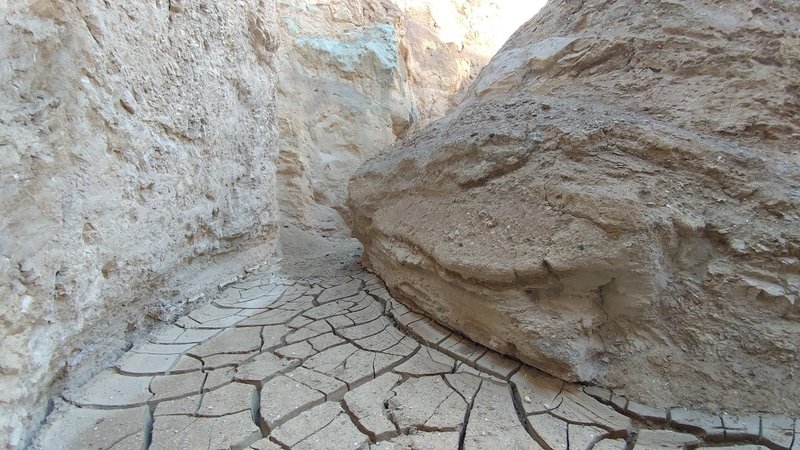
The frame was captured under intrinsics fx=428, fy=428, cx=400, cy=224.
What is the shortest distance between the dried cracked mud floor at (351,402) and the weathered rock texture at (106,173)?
26 cm

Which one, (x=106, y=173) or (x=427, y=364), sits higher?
(x=106, y=173)

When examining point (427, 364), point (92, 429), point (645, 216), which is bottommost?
point (92, 429)

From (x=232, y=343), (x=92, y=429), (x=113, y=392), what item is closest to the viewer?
(x=92, y=429)

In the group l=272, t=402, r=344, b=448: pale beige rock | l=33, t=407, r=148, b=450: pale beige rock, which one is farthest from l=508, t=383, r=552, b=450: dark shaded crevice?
l=33, t=407, r=148, b=450: pale beige rock

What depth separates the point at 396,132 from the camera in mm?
5594

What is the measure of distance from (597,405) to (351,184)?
2.48 meters

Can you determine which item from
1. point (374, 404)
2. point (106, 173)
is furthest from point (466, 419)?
point (106, 173)

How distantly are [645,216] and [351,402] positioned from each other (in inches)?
55.0

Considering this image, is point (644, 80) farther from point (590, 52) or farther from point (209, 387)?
point (209, 387)

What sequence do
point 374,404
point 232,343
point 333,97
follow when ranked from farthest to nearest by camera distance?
point 333,97, point 232,343, point 374,404

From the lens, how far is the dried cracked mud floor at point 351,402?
1546mm

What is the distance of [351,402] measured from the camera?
1.76 m

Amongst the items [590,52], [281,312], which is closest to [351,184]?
[281,312]

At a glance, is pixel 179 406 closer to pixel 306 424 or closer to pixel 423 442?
pixel 306 424
